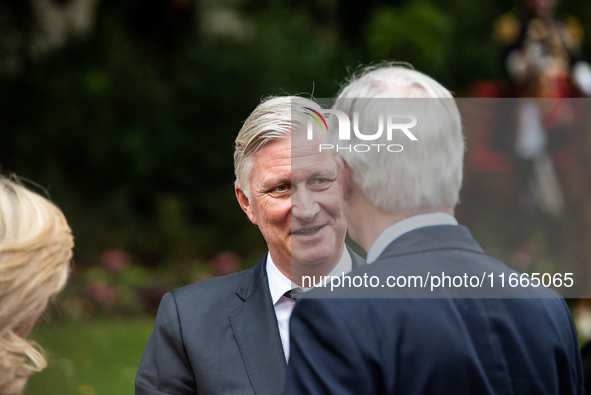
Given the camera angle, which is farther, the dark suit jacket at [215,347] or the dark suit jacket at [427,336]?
the dark suit jacket at [215,347]

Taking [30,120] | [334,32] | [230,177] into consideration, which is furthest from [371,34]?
[30,120]

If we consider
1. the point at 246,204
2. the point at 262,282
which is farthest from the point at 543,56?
the point at 262,282

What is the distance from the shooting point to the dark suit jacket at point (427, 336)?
1577 mm

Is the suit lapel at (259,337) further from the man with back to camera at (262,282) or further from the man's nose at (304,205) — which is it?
the man's nose at (304,205)

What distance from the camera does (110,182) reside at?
366 inches

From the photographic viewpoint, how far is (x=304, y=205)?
210 centimetres

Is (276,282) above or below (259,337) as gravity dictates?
above

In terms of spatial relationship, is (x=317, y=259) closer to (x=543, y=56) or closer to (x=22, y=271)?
(x=22, y=271)

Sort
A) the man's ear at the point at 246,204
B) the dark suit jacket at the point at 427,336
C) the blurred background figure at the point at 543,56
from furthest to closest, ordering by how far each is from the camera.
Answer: the blurred background figure at the point at 543,56 < the man's ear at the point at 246,204 < the dark suit jacket at the point at 427,336

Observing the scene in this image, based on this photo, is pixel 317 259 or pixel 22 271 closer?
pixel 22 271

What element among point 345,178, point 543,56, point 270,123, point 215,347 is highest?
point 543,56

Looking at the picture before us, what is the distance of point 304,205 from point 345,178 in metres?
0.35

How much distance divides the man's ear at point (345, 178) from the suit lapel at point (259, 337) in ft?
2.04

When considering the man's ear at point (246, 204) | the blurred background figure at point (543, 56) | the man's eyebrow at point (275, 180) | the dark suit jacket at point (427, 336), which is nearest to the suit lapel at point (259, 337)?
the man's ear at point (246, 204)
